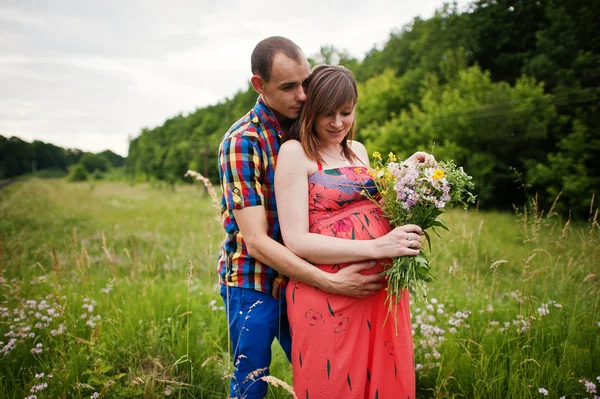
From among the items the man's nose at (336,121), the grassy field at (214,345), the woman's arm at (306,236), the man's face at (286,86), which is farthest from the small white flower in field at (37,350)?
the man's nose at (336,121)

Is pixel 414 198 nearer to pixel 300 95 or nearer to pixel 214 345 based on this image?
pixel 300 95

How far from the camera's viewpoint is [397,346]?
80.5 inches

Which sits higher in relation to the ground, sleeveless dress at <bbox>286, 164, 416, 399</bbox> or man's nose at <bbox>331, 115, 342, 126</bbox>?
A: man's nose at <bbox>331, 115, 342, 126</bbox>

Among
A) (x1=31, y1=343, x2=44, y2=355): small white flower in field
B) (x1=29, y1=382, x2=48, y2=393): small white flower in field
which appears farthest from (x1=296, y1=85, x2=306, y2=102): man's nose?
(x1=31, y1=343, x2=44, y2=355): small white flower in field

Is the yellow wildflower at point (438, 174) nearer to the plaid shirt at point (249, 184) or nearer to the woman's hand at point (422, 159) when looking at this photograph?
the woman's hand at point (422, 159)

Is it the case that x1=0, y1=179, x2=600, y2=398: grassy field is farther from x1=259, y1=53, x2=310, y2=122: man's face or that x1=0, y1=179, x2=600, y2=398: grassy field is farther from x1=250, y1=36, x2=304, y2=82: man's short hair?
x1=250, y1=36, x2=304, y2=82: man's short hair

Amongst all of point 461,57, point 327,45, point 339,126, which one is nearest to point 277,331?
point 339,126

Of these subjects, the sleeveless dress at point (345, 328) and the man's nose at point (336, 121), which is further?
the man's nose at point (336, 121)

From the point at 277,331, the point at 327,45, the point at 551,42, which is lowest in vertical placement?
the point at 277,331

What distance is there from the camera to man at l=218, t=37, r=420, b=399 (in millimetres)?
2029

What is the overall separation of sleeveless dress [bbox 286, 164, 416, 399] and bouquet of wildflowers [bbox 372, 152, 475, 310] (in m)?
0.15

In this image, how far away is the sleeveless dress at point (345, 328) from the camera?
1975mm

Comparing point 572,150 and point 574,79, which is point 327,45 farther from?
point 572,150

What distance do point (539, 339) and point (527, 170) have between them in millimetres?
17593
